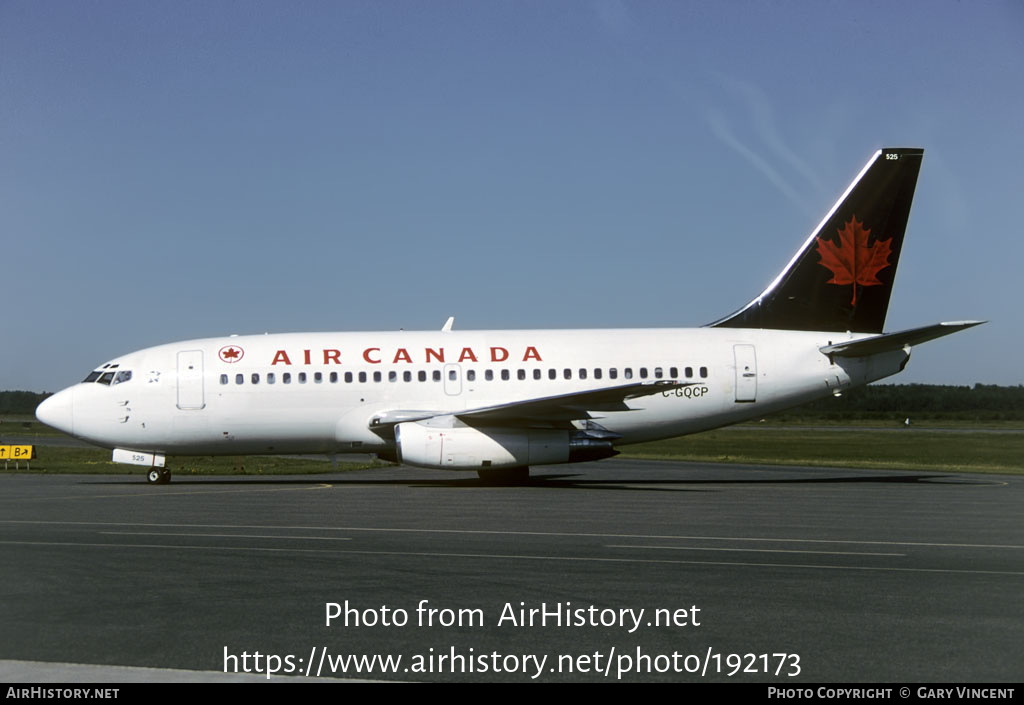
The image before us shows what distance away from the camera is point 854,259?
2669cm

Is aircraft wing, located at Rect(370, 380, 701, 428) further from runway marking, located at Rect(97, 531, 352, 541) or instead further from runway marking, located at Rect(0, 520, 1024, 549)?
runway marking, located at Rect(97, 531, 352, 541)

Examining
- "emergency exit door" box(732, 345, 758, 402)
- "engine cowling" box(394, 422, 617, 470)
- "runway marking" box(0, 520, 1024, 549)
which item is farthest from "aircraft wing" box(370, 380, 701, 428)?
"runway marking" box(0, 520, 1024, 549)

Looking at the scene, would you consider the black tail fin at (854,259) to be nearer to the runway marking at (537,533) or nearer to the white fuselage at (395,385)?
the white fuselage at (395,385)

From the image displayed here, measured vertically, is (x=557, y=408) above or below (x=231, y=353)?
below

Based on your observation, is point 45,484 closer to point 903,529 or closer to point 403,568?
point 403,568

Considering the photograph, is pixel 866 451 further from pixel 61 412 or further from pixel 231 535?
pixel 231 535

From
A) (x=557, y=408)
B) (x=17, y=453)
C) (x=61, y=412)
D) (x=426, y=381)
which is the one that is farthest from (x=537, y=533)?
(x=17, y=453)

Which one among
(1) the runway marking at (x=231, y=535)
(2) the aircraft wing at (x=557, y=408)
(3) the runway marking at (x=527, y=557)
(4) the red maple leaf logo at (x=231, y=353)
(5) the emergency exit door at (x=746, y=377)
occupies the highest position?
(4) the red maple leaf logo at (x=231, y=353)

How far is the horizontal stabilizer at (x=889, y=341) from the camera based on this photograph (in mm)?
22847

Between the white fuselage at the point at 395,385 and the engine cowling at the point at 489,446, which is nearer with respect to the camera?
the engine cowling at the point at 489,446

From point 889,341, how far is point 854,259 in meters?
3.00

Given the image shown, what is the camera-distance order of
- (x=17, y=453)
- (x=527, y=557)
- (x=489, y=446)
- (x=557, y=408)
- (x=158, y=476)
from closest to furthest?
(x=527, y=557) → (x=557, y=408) → (x=489, y=446) → (x=158, y=476) → (x=17, y=453)

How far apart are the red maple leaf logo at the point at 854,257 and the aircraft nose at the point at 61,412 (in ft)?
61.9

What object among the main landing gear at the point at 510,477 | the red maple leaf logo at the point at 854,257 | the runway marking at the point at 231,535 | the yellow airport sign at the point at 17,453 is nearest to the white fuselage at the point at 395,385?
the main landing gear at the point at 510,477
